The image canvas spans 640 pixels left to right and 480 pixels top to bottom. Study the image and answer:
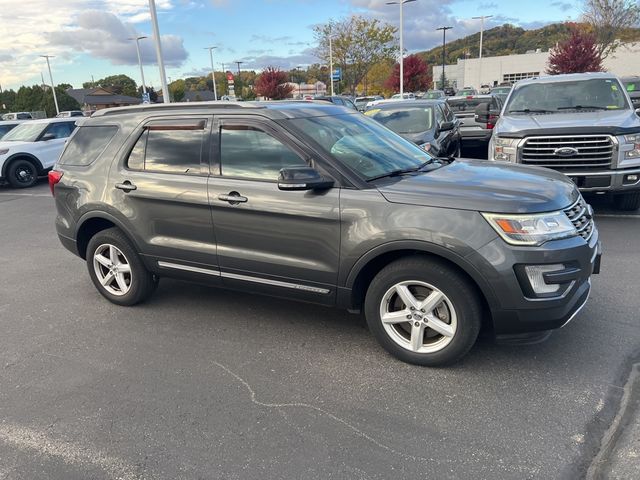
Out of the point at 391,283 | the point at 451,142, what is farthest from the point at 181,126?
the point at 451,142

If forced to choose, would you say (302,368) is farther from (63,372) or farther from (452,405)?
(63,372)

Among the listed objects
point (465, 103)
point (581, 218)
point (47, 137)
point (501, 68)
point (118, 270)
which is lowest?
point (118, 270)

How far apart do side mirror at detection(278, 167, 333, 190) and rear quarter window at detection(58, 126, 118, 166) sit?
81.5 inches

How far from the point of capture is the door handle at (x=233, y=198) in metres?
3.79

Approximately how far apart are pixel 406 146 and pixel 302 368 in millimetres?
2146

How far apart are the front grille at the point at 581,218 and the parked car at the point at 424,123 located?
5113 mm

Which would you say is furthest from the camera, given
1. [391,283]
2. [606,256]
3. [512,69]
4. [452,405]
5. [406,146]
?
[512,69]

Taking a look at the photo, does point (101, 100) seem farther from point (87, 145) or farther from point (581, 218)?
point (581, 218)

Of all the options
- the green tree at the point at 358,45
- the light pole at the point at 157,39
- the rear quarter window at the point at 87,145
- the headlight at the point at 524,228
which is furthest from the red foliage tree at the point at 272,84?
the headlight at the point at 524,228

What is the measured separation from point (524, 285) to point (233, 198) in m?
2.14

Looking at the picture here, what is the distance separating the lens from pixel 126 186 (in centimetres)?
437

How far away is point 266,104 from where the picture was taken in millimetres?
4062

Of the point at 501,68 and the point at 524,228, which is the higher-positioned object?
the point at 501,68

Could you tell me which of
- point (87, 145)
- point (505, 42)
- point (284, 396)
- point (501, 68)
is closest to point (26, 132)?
point (87, 145)
